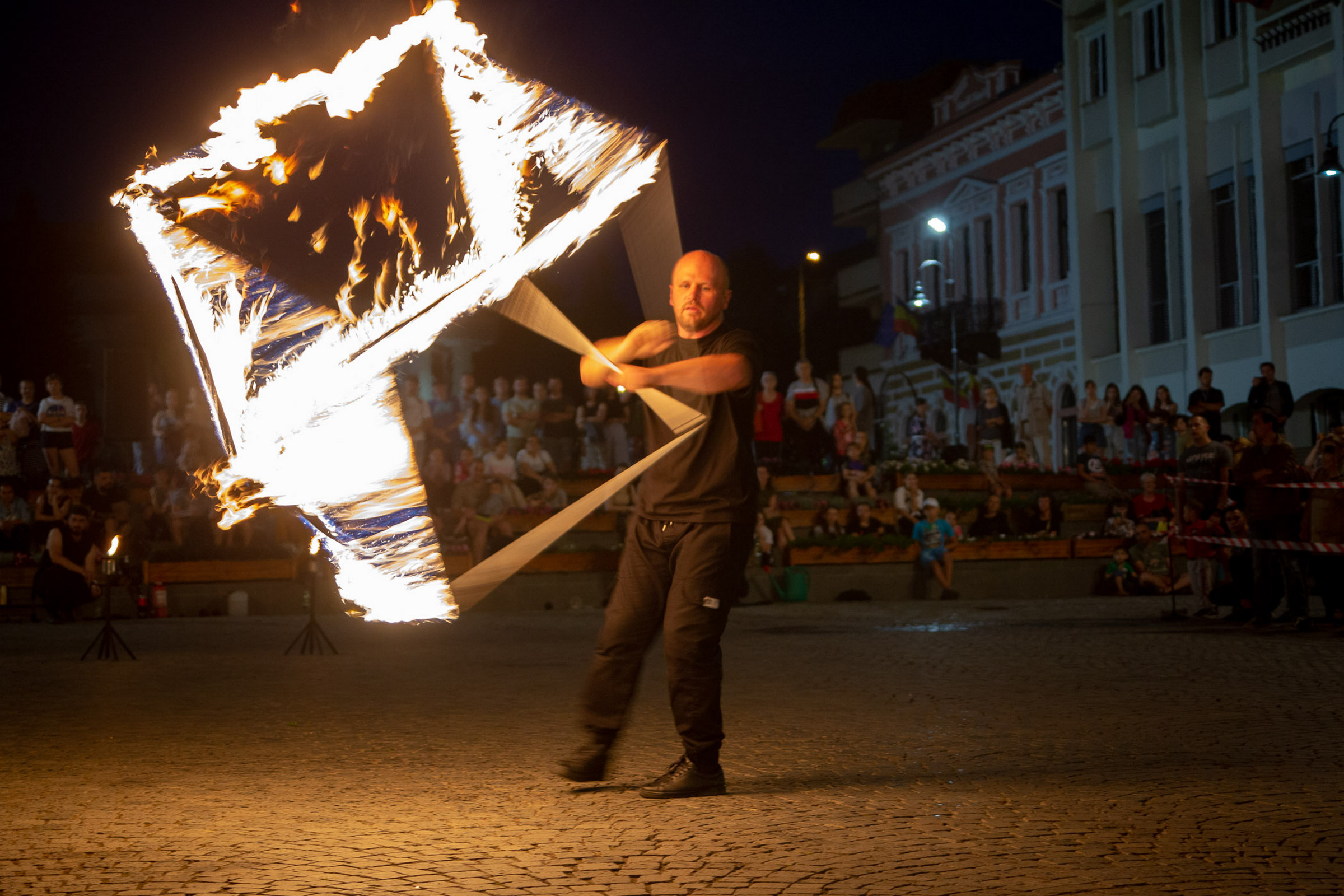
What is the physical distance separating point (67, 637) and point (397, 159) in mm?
10590

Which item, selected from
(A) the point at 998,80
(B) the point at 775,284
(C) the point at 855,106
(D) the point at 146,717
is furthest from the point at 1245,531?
(B) the point at 775,284

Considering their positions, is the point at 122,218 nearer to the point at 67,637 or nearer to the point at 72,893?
the point at 72,893

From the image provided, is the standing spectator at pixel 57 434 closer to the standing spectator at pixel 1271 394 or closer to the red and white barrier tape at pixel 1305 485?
the red and white barrier tape at pixel 1305 485

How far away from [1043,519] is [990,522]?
137cm

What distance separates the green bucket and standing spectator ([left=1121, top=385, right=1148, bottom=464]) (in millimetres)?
9007

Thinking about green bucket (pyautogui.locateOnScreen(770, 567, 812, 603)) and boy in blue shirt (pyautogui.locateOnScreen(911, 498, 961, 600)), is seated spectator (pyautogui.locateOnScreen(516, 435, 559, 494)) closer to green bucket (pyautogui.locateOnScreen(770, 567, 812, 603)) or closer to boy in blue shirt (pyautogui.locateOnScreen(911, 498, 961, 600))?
green bucket (pyautogui.locateOnScreen(770, 567, 812, 603))

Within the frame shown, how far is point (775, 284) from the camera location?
82688mm

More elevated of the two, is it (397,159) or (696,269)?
(397,159)

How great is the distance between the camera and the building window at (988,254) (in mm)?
48250

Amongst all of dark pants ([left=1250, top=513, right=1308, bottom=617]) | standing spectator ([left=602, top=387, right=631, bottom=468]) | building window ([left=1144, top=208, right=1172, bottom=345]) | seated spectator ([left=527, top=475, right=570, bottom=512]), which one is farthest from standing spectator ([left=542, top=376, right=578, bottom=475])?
building window ([left=1144, top=208, right=1172, bottom=345])

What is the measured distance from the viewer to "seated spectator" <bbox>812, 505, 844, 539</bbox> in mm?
23156

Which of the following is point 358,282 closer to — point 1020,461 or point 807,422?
point 807,422

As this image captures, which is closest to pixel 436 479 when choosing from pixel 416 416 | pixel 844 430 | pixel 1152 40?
pixel 416 416

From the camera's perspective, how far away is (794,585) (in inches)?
866
